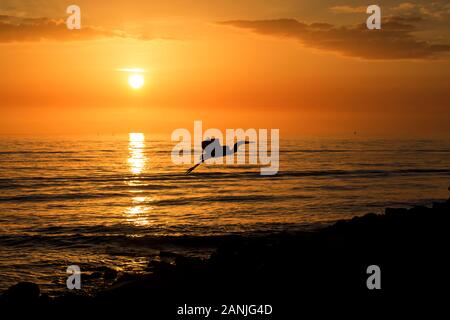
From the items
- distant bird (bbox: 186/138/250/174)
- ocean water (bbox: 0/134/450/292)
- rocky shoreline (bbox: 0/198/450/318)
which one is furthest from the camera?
ocean water (bbox: 0/134/450/292)

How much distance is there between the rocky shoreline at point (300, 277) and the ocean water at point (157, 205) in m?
6.10

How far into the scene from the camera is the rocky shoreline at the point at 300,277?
34.1 ft

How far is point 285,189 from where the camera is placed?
48312 millimetres

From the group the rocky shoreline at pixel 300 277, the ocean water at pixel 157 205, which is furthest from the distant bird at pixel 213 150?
the ocean water at pixel 157 205

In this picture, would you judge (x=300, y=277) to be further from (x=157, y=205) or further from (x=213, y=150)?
(x=157, y=205)

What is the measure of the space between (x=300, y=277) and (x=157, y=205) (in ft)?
97.9

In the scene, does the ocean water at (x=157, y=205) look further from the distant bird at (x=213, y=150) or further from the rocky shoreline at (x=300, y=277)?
the distant bird at (x=213, y=150)

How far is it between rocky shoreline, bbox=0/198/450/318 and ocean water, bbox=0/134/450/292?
20.0ft

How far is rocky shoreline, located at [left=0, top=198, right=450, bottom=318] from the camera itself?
34.1ft

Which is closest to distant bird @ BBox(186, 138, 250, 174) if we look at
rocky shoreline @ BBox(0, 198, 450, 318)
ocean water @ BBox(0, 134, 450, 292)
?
rocky shoreline @ BBox(0, 198, 450, 318)

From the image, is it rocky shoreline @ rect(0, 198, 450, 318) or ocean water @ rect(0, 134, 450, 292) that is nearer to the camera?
rocky shoreline @ rect(0, 198, 450, 318)

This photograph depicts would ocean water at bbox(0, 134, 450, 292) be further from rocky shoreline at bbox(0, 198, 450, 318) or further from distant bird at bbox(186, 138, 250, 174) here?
distant bird at bbox(186, 138, 250, 174)
